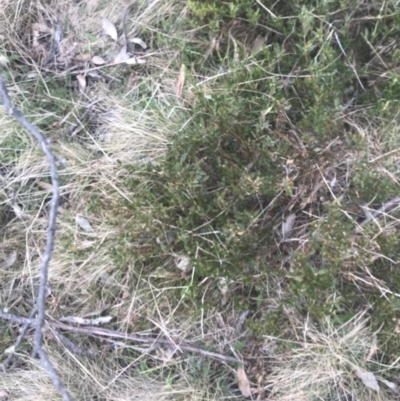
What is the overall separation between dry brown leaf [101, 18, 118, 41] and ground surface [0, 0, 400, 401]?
0.01 m

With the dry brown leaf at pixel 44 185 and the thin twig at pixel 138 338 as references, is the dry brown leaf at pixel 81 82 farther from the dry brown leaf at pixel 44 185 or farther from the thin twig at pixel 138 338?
the thin twig at pixel 138 338

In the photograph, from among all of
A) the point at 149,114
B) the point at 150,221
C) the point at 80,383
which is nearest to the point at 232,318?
the point at 150,221

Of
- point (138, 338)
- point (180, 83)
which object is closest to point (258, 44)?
point (180, 83)

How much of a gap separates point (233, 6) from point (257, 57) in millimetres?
270

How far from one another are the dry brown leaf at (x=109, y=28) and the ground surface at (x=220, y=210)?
0.01 m

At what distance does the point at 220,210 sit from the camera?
2.40 metres

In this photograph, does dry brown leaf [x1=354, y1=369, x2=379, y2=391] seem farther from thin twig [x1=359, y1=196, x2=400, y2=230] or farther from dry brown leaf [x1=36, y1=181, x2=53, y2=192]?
dry brown leaf [x1=36, y1=181, x2=53, y2=192]

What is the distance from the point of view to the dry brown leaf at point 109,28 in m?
2.86

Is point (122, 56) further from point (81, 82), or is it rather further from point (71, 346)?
point (71, 346)

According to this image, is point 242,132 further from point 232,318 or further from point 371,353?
point 371,353

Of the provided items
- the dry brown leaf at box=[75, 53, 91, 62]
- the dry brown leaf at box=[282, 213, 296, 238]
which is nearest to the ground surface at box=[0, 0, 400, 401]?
the dry brown leaf at box=[282, 213, 296, 238]

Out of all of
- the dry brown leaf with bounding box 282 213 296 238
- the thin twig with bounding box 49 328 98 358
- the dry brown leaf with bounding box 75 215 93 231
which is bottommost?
the thin twig with bounding box 49 328 98 358

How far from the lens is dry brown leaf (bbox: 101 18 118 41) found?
2857 millimetres

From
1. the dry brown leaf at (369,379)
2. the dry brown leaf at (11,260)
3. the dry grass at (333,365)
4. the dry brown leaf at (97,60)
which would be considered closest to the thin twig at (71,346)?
the dry brown leaf at (11,260)
